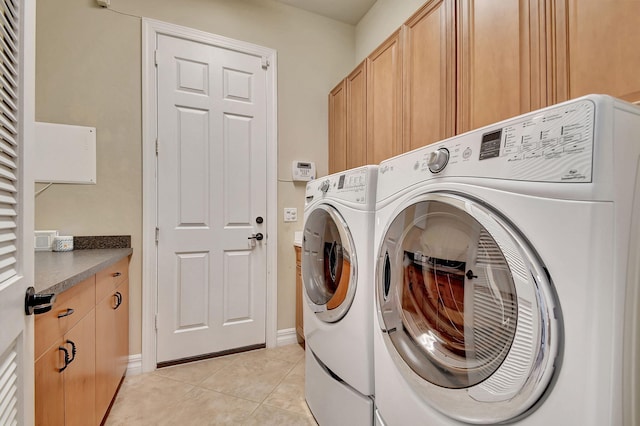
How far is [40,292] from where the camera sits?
78 cm

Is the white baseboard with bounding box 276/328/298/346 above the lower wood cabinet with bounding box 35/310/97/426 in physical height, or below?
below

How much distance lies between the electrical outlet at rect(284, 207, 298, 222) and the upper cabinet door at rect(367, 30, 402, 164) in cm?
79

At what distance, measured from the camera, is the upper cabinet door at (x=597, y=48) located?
780 millimetres

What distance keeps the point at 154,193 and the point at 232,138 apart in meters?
0.68

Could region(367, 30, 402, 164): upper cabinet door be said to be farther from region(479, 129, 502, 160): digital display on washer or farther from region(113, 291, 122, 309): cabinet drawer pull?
region(113, 291, 122, 309): cabinet drawer pull

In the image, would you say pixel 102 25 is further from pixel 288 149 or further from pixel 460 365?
pixel 460 365

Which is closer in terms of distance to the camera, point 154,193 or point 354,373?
point 354,373

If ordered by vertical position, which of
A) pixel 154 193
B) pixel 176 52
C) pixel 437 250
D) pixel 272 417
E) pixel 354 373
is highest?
pixel 176 52

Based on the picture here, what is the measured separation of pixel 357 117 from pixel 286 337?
1.82 meters

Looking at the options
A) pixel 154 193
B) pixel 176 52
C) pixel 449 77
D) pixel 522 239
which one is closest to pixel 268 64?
pixel 176 52

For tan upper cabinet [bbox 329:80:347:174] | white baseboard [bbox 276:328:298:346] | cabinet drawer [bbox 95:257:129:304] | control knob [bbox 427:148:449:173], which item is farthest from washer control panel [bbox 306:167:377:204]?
white baseboard [bbox 276:328:298:346]

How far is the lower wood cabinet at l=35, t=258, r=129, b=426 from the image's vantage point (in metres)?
0.85

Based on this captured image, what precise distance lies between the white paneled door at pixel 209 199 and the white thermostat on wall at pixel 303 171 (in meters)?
0.27

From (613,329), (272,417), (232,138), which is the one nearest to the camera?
(613,329)
